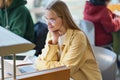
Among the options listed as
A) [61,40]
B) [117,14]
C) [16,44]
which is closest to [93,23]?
[117,14]

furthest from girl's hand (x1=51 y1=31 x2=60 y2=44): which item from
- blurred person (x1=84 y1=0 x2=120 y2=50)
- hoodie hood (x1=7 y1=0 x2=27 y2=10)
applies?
blurred person (x1=84 y1=0 x2=120 y2=50)

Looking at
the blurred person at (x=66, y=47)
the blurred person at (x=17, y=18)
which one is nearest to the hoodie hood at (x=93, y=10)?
the blurred person at (x=17, y=18)

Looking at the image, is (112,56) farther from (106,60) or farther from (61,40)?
(61,40)

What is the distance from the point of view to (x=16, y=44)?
0.65 meters

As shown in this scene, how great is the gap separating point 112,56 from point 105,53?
8 cm

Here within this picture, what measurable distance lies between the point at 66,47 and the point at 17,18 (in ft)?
2.72

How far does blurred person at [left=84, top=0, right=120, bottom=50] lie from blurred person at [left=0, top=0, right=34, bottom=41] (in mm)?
818

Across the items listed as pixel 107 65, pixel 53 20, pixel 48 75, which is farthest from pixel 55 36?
pixel 48 75

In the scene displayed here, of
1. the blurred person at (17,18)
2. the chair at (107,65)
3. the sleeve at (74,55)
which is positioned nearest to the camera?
the sleeve at (74,55)

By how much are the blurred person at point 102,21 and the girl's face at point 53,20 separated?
1.25 m

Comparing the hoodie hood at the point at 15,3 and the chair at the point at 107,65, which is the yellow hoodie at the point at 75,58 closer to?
the chair at the point at 107,65

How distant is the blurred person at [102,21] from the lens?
2.77 metres

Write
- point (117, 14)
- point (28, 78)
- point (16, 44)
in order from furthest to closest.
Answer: point (117, 14) → point (28, 78) → point (16, 44)

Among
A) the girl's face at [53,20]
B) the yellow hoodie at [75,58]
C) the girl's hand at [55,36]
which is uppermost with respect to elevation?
the girl's face at [53,20]
